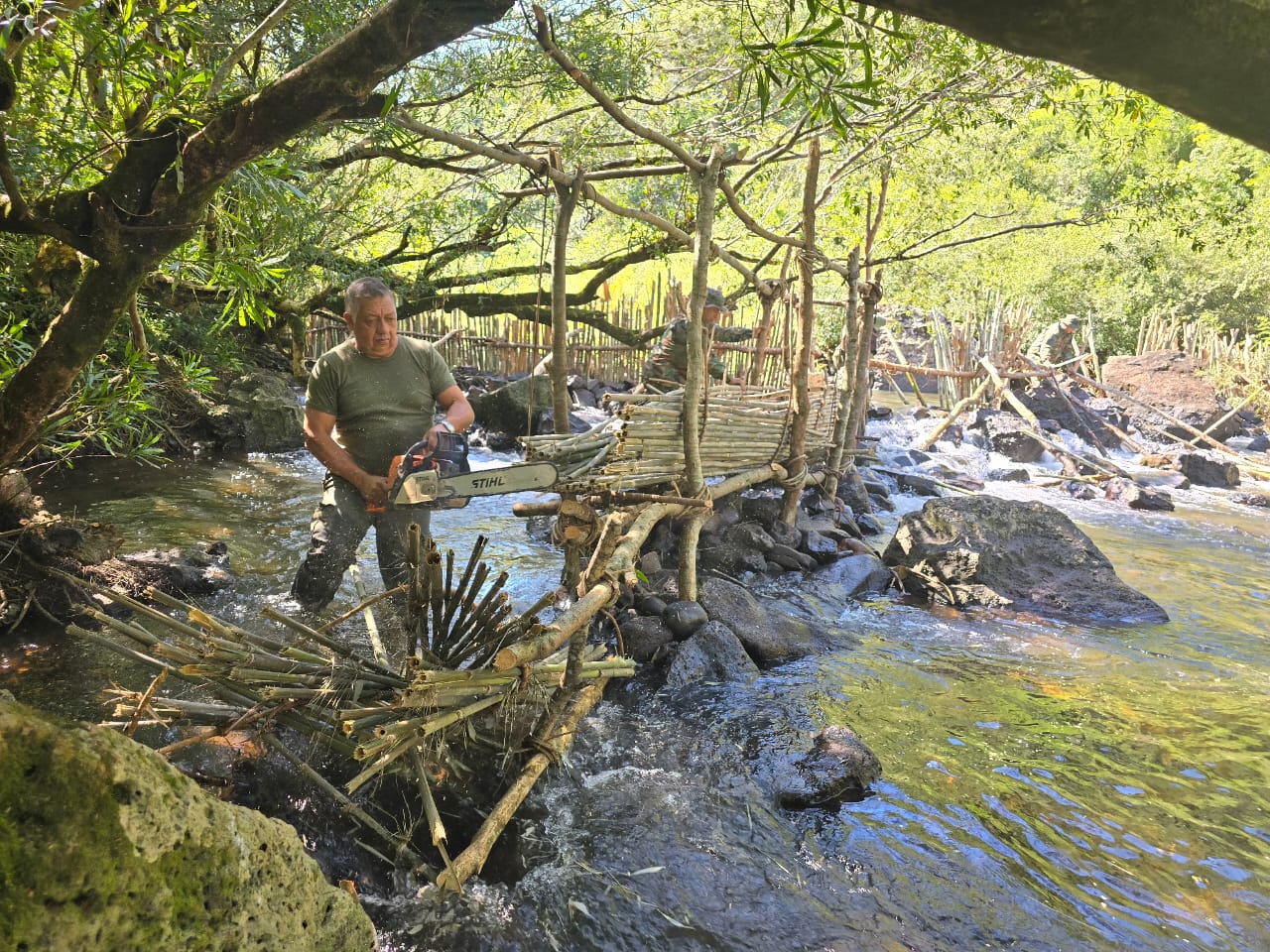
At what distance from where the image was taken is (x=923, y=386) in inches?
1030

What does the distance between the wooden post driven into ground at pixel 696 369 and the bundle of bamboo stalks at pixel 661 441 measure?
34cm

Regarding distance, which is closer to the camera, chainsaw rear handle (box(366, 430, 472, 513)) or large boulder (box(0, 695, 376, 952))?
large boulder (box(0, 695, 376, 952))

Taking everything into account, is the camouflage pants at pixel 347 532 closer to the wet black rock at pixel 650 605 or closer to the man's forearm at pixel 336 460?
the man's forearm at pixel 336 460

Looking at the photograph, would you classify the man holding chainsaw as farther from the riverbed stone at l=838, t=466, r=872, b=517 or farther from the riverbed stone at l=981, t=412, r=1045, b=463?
the riverbed stone at l=981, t=412, r=1045, b=463

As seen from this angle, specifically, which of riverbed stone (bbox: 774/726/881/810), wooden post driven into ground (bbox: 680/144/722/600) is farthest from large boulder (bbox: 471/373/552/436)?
riverbed stone (bbox: 774/726/881/810)

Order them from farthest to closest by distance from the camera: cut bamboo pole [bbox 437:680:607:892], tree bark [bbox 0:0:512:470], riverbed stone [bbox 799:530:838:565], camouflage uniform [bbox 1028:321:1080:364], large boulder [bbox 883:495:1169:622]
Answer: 1. camouflage uniform [bbox 1028:321:1080:364]
2. riverbed stone [bbox 799:530:838:565]
3. large boulder [bbox 883:495:1169:622]
4. tree bark [bbox 0:0:512:470]
5. cut bamboo pole [bbox 437:680:607:892]

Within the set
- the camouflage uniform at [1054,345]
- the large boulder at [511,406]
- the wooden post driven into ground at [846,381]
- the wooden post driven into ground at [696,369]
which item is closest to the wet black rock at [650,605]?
the wooden post driven into ground at [696,369]

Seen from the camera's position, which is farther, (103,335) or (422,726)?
(103,335)

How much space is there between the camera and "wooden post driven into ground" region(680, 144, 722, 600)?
4461mm

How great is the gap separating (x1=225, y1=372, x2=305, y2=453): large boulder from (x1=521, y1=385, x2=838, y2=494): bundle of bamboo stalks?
5946 millimetres

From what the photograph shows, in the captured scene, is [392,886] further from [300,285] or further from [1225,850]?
[300,285]

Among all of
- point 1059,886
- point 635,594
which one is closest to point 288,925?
point 1059,886

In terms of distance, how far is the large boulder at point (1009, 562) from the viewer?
21.7 ft

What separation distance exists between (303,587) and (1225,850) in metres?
4.66
